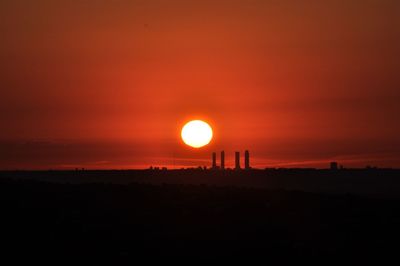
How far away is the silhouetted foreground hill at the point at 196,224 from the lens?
1115 inches

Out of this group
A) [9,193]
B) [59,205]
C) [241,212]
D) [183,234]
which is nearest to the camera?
[183,234]

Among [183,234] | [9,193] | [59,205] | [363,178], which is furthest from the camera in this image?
[363,178]

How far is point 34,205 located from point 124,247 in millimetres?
7254

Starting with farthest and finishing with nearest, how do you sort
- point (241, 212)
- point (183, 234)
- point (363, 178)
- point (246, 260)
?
1. point (363, 178)
2. point (241, 212)
3. point (183, 234)
4. point (246, 260)

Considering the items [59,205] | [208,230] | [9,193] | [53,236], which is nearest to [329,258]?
[208,230]

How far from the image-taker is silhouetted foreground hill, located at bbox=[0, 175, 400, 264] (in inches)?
1115

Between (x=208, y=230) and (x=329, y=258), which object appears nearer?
(x=329, y=258)

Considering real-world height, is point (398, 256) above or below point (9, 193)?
below

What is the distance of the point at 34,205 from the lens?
1359 inches

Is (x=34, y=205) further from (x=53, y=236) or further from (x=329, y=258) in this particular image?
(x=329, y=258)

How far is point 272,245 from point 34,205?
35.3ft

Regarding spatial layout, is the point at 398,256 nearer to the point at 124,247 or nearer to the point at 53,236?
the point at 124,247

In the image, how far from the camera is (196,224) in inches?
1212

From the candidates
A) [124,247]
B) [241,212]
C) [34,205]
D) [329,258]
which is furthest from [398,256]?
[34,205]
